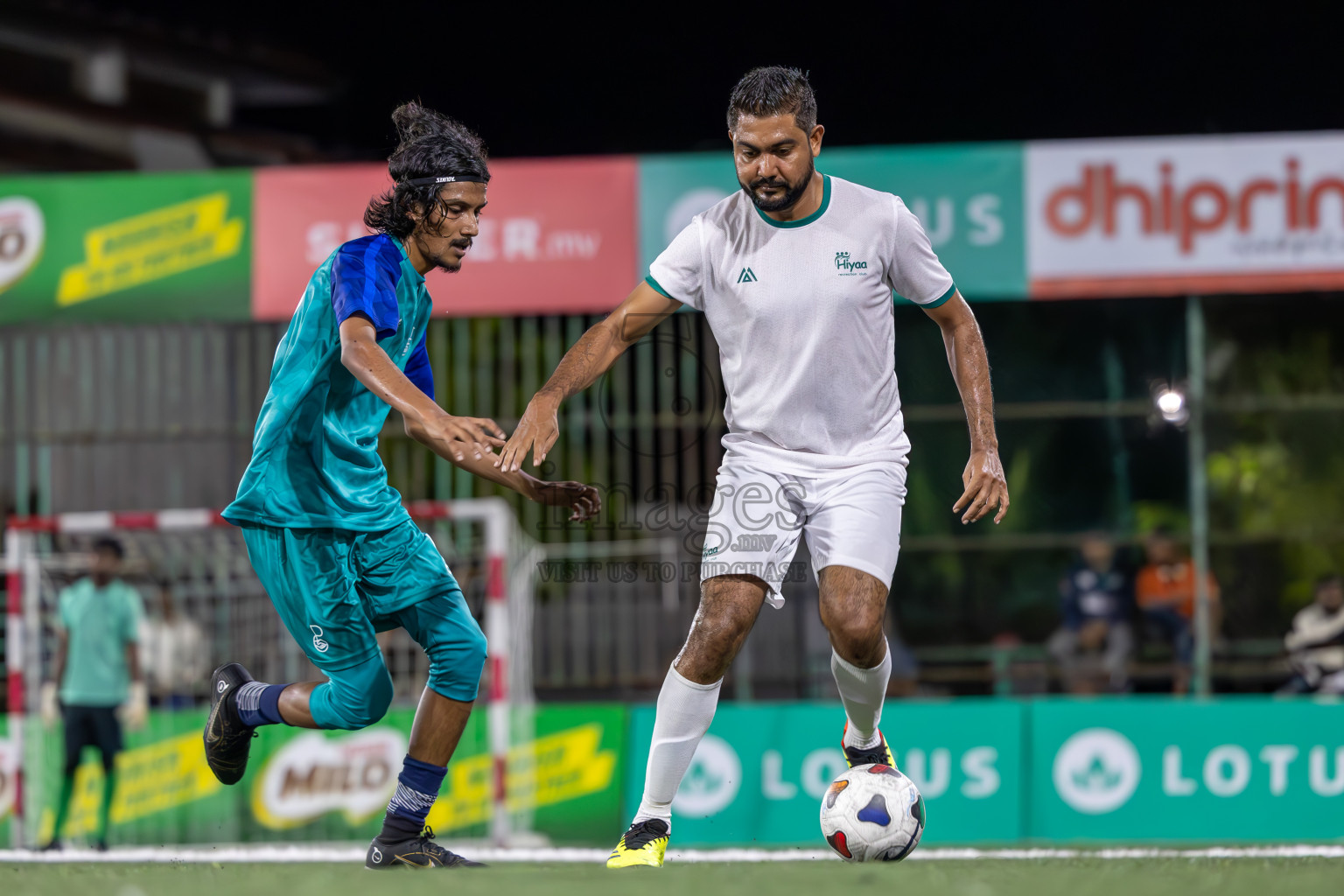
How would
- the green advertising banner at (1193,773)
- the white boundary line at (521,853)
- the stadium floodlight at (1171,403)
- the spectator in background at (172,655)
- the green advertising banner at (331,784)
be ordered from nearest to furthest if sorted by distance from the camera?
the white boundary line at (521,853) < the green advertising banner at (1193,773) < the green advertising banner at (331,784) < the spectator in background at (172,655) < the stadium floodlight at (1171,403)

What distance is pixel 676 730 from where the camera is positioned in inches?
188

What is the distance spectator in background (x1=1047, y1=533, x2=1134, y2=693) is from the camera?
41.7ft

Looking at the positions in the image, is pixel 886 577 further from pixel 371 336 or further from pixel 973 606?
pixel 973 606

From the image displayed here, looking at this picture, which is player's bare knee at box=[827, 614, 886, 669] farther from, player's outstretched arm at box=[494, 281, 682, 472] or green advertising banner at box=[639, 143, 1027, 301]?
green advertising banner at box=[639, 143, 1027, 301]

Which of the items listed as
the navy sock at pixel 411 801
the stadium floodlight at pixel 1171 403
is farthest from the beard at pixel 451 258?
the stadium floodlight at pixel 1171 403

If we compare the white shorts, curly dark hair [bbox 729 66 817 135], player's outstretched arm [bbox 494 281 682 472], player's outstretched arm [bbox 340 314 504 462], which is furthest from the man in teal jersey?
curly dark hair [bbox 729 66 817 135]

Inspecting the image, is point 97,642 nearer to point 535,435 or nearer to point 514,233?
point 514,233

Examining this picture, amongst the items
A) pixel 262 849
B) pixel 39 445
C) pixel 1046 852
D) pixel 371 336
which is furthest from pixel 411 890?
pixel 39 445

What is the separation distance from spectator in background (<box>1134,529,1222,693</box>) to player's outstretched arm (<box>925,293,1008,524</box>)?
26.3 feet

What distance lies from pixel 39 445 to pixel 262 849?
16.2 feet

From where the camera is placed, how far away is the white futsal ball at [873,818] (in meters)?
4.74

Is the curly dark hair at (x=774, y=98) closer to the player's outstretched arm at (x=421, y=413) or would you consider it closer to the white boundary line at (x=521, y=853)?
the player's outstretched arm at (x=421, y=413)

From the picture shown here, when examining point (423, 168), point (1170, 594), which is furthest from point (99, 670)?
point (1170, 594)

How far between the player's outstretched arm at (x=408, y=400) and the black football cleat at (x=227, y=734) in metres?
1.23
